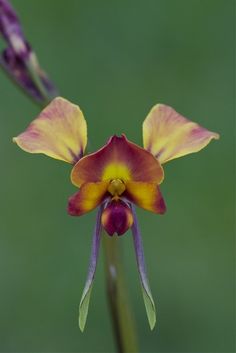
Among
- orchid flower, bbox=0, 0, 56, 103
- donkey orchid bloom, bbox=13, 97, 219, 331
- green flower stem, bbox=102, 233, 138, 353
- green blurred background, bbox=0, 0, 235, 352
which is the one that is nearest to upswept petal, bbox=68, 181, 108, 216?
donkey orchid bloom, bbox=13, 97, 219, 331

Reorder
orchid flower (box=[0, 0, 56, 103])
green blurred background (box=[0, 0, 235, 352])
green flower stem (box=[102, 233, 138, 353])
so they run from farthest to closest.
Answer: green blurred background (box=[0, 0, 235, 352]) → orchid flower (box=[0, 0, 56, 103]) → green flower stem (box=[102, 233, 138, 353])

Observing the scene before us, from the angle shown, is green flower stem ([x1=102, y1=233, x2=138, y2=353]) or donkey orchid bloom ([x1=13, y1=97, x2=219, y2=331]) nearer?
donkey orchid bloom ([x1=13, y1=97, x2=219, y2=331])

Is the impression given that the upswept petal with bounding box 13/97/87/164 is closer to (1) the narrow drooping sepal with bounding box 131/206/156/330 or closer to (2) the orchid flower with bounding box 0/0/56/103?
(1) the narrow drooping sepal with bounding box 131/206/156/330

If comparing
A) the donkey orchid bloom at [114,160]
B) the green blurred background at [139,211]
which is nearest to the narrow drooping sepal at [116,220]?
the donkey orchid bloom at [114,160]

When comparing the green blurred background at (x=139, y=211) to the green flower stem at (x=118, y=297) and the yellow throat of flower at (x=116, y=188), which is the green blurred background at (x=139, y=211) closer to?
the green flower stem at (x=118, y=297)

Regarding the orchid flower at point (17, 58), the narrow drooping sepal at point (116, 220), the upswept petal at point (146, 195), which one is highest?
the orchid flower at point (17, 58)

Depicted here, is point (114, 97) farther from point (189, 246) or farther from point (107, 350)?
point (107, 350)

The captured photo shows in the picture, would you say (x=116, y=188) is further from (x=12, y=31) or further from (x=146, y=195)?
(x=12, y=31)
